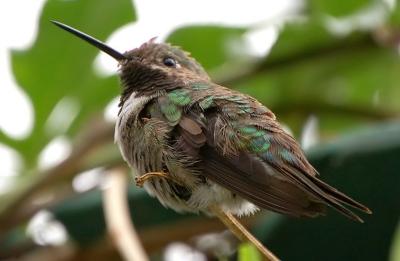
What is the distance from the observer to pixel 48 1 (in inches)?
153

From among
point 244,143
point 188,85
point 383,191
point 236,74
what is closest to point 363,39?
point 236,74

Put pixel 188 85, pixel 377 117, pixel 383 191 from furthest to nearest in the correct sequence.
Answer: pixel 377 117
pixel 383 191
pixel 188 85

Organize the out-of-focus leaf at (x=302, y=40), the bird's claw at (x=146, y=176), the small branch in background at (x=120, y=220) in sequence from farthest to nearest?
the out-of-focus leaf at (x=302, y=40) < the small branch in background at (x=120, y=220) < the bird's claw at (x=146, y=176)

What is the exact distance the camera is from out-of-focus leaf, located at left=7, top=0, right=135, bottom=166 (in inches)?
162

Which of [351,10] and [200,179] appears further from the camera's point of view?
[351,10]

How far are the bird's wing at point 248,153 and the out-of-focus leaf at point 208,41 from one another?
52.2 inches

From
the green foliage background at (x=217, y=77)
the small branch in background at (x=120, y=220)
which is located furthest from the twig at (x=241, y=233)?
the green foliage background at (x=217, y=77)

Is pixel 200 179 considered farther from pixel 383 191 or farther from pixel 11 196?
pixel 11 196

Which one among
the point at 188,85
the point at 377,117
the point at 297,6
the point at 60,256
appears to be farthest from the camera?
the point at 297,6

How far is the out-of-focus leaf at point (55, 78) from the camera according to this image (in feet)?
13.5

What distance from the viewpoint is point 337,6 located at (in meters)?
3.92

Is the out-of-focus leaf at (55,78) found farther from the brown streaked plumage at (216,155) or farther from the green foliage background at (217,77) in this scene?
the brown streaked plumage at (216,155)

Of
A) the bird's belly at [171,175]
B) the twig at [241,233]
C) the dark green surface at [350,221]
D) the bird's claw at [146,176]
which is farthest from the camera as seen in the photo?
the dark green surface at [350,221]

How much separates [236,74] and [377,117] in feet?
1.94
